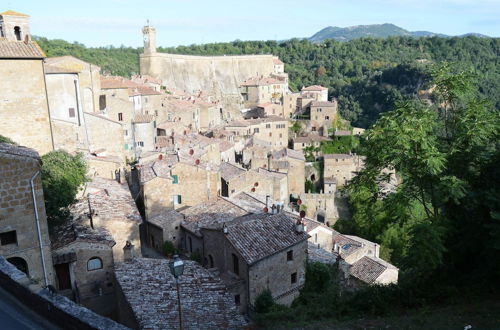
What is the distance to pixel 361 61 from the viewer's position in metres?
113

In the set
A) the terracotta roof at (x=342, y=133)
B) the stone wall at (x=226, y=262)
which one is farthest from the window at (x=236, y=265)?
the terracotta roof at (x=342, y=133)

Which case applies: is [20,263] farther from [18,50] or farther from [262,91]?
[262,91]

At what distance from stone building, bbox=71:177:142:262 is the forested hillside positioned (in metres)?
57.4

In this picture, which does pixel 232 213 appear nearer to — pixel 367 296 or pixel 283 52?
pixel 367 296

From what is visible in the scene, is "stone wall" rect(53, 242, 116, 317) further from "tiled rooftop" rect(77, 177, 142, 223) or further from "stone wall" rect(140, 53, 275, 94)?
"stone wall" rect(140, 53, 275, 94)

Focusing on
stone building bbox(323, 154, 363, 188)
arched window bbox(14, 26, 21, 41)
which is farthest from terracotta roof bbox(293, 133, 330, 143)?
arched window bbox(14, 26, 21, 41)

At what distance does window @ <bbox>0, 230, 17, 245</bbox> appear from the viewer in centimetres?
1117

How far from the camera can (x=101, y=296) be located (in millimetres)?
15711

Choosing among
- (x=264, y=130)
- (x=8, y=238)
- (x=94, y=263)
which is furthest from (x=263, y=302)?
(x=264, y=130)

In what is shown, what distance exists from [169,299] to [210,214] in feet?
28.0

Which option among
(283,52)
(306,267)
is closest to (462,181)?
(306,267)

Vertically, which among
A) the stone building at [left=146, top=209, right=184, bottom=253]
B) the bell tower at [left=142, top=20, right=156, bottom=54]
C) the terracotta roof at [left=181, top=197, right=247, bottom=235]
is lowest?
the stone building at [left=146, top=209, right=184, bottom=253]

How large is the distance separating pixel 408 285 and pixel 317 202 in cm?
3105

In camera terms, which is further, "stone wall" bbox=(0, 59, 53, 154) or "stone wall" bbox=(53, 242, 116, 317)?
"stone wall" bbox=(0, 59, 53, 154)
